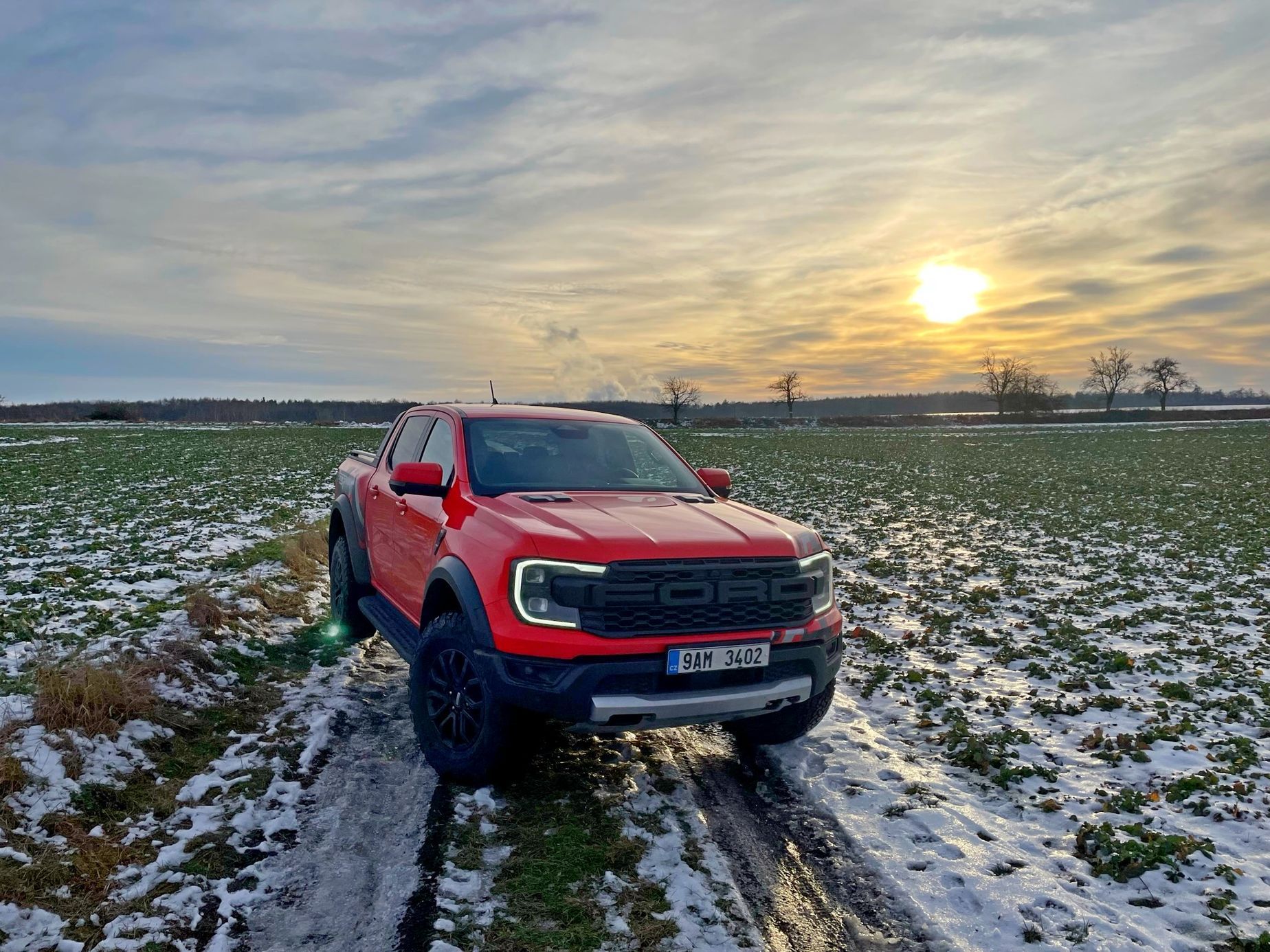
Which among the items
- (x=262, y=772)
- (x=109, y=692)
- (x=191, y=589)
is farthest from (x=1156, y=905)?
(x=191, y=589)

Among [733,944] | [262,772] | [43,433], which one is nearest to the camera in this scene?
[733,944]

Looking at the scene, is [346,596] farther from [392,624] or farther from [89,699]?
[89,699]

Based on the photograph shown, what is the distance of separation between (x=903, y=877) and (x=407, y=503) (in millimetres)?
3841

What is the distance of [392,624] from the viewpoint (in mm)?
5637

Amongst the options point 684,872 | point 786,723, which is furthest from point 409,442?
point 684,872

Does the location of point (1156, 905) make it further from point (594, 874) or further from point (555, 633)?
point (555, 633)

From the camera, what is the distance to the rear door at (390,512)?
Answer: 18.9 feet

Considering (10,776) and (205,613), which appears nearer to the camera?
(10,776)

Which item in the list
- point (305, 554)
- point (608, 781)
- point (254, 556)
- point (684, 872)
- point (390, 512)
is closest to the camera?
point (684, 872)

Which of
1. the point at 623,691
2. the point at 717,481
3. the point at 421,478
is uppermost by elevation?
the point at 421,478

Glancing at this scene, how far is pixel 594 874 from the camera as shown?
3570mm

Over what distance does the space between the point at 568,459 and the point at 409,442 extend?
178cm

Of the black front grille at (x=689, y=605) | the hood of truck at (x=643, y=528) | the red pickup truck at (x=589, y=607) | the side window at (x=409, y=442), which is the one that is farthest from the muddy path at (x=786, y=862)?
the side window at (x=409, y=442)

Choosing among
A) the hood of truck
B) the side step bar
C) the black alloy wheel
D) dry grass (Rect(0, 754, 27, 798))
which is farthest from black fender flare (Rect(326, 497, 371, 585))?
dry grass (Rect(0, 754, 27, 798))
